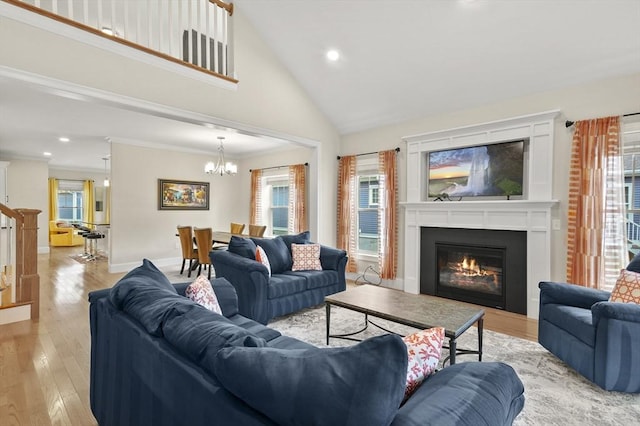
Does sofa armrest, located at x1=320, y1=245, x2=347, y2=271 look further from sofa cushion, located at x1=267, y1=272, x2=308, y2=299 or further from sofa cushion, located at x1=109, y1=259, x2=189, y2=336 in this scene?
sofa cushion, located at x1=109, y1=259, x2=189, y2=336

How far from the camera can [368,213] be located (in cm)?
552

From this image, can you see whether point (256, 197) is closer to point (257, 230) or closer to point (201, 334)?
point (257, 230)

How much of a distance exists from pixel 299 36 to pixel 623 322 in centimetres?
425

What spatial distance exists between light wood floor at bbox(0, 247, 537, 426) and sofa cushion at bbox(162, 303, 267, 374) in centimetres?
127

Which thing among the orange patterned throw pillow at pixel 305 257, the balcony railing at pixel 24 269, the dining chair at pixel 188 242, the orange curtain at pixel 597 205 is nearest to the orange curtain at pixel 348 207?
→ the orange patterned throw pillow at pixel 305 257

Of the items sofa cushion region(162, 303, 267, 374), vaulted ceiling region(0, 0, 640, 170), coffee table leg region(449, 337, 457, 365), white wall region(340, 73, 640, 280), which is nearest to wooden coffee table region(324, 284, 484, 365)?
coffee table leg region(449, 337, 457, 365)

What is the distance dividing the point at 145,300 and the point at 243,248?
88.4 inches

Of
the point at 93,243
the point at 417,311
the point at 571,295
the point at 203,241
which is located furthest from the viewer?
the point at 93,243

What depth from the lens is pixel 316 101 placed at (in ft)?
16.7

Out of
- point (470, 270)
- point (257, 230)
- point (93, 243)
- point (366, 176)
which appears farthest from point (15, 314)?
point (93, 243)

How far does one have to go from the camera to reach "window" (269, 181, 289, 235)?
721 cm

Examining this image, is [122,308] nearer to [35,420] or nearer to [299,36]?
[35,420]

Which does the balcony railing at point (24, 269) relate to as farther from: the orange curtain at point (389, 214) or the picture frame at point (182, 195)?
the orange curtain at point (389, 214)

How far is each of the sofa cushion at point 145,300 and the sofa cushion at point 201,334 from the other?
64 millimetres
